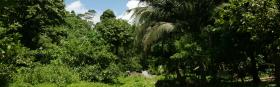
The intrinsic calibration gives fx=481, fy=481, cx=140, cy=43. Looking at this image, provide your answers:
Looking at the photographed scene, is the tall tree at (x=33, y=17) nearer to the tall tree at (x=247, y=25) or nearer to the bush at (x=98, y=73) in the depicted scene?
the bush at (x=98, y=73)

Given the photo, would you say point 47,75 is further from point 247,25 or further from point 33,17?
point 247,25

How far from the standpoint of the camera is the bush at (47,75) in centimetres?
2434

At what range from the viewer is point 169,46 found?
2806cm

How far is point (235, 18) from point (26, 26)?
20.1 meters

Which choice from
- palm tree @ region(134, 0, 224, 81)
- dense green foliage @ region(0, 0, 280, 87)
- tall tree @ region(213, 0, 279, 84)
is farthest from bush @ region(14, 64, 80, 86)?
tall tree @ region(213, 0, 279, 84)

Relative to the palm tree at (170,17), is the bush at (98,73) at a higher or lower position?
lower

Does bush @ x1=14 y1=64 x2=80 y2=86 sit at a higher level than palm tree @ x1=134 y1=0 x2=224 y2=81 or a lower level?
lower

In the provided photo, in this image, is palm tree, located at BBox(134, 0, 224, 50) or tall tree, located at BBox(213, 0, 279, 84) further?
palm tree, located at BBox(134, 0, 224, 50)

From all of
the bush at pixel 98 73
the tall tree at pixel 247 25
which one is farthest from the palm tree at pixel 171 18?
the tall tree at pixel 247 25

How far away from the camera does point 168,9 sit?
28.7m

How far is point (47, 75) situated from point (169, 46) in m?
7.33

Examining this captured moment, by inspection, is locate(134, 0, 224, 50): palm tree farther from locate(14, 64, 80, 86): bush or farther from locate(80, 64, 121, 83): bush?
locate(14, 64, 80, 86): bush

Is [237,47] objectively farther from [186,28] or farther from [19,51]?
[19,51]

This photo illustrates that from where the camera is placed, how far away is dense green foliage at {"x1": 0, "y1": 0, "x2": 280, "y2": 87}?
62.2ft
